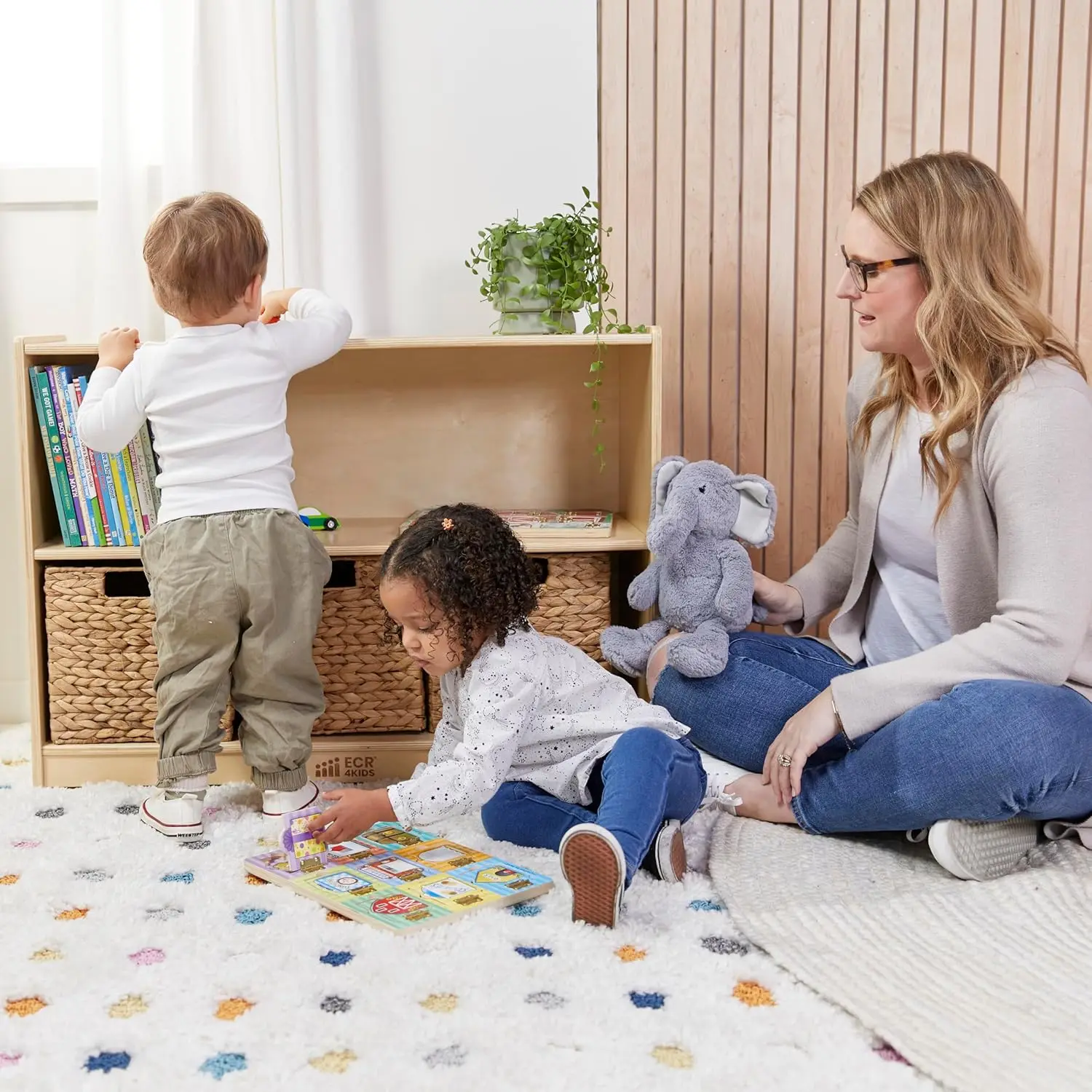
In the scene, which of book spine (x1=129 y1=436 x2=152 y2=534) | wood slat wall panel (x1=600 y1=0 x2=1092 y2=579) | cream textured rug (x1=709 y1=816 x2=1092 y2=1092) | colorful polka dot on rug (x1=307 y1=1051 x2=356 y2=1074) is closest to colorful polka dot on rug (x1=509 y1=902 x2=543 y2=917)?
cream textured rug (x1=709 y1=816 x2=1092 y2=1092)

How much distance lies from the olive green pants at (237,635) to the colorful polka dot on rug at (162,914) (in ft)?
1.02

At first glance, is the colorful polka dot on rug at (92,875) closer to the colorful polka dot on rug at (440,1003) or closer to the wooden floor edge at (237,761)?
the wooden floor edge at (237,761)

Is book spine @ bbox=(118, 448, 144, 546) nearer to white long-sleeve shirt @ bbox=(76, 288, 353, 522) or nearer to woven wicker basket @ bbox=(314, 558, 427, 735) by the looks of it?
white long-sleeve shirt @ bbox=(76, 288, 353, 522)

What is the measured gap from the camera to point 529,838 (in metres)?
1.54

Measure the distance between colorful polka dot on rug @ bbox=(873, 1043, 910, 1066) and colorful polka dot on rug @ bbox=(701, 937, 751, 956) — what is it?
0.21m

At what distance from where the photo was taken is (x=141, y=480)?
185 centimetres

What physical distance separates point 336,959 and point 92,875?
1.42ft

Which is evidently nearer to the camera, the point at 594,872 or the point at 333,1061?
the point at 333,1061

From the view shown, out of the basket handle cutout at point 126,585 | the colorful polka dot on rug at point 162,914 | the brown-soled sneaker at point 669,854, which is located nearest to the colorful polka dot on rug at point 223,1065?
the colorful polka dot on rug at point 162,914

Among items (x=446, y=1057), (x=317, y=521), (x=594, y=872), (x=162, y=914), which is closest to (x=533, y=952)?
(x=594, y=872)

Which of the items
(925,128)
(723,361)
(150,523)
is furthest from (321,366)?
(925,128)

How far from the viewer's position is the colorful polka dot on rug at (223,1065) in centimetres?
99

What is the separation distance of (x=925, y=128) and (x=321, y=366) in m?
1.19

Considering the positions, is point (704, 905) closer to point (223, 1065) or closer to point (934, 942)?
point (934, 942)
